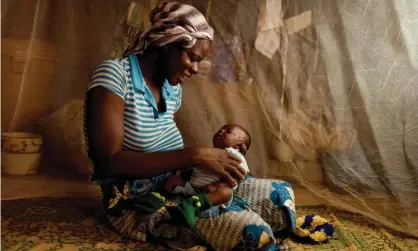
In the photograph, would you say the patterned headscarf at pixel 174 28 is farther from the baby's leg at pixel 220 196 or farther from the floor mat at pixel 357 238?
the floor mat at pixel 357 238

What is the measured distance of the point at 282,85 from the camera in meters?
2.30

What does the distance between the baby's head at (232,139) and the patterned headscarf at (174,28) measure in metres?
0.41

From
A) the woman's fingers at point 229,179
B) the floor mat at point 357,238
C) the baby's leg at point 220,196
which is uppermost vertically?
the woman's fingers at point 229,179

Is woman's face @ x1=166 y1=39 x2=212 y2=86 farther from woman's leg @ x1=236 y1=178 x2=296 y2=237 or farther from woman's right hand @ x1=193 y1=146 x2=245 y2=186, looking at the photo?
woman's leg @ x1=236 y1=178 x2=296 y2=237

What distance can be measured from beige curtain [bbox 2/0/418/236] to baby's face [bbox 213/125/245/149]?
0.57 meters

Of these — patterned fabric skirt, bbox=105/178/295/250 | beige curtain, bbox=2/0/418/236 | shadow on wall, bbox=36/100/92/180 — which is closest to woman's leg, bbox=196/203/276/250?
patterned fabric skirt, bbox=105/178/295/250

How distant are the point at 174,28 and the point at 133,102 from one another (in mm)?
283

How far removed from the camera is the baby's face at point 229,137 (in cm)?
178

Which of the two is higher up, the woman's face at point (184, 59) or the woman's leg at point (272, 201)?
the woman's face at point (184, 59)

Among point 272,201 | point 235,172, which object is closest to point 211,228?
point 235,172

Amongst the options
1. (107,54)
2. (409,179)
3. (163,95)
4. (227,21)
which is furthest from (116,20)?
(409,179)

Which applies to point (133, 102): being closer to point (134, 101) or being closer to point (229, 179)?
point (134, 101)

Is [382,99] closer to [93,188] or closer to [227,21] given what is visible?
[227,21]

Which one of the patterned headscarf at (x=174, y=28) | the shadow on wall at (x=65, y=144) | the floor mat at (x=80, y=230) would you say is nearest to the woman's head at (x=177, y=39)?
the patterned headscarf at (x=174, y=28)
